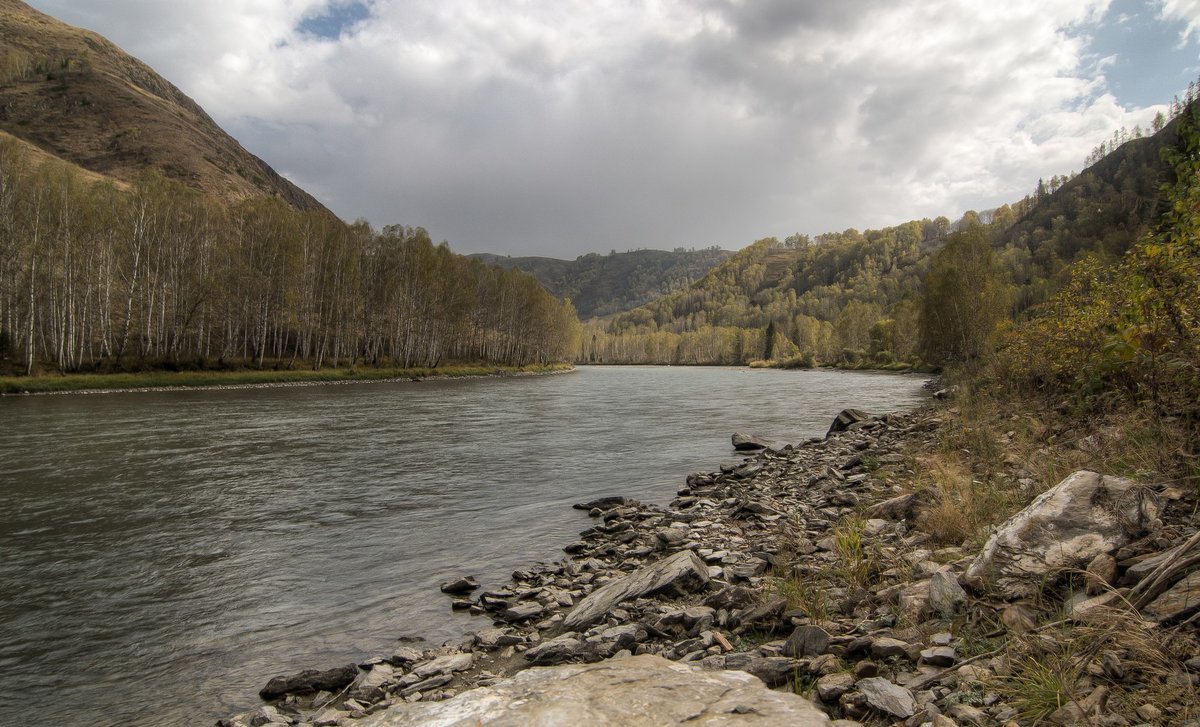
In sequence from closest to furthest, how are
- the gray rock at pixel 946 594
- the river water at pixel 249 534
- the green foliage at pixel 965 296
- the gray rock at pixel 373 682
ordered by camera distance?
the gray rock at pixel 946 594 < the gray rock at pixel 373 682 < the river water at pixel 249 534 < the green foliage at pixel 965 296

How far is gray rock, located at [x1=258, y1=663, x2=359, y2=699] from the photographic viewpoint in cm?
686

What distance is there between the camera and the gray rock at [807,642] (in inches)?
214

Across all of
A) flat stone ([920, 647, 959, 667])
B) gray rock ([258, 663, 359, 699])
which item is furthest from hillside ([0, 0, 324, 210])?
flat stone ([920, 647, 959, 667])

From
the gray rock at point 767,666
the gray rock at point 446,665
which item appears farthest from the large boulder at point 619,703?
the gray rock at point 446,665

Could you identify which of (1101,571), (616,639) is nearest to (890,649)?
(1101,571)

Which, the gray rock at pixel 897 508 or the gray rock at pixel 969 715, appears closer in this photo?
the gray rock at pixel 969 715

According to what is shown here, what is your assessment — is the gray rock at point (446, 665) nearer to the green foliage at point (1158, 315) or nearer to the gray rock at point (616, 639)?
the gray rock at point (616, 639)

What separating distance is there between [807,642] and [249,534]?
1241cm

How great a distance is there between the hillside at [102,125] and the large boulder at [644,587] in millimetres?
166724

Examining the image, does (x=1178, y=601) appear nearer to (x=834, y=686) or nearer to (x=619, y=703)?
(x=834, y=686)

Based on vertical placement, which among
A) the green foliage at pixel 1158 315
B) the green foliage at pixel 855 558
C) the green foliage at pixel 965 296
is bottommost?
the green foliage at pixel 855 558

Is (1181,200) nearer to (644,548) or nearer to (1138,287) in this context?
(1138,287)

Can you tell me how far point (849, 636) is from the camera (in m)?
5.56

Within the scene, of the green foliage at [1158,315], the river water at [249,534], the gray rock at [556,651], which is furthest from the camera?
the river water at [249,534]
